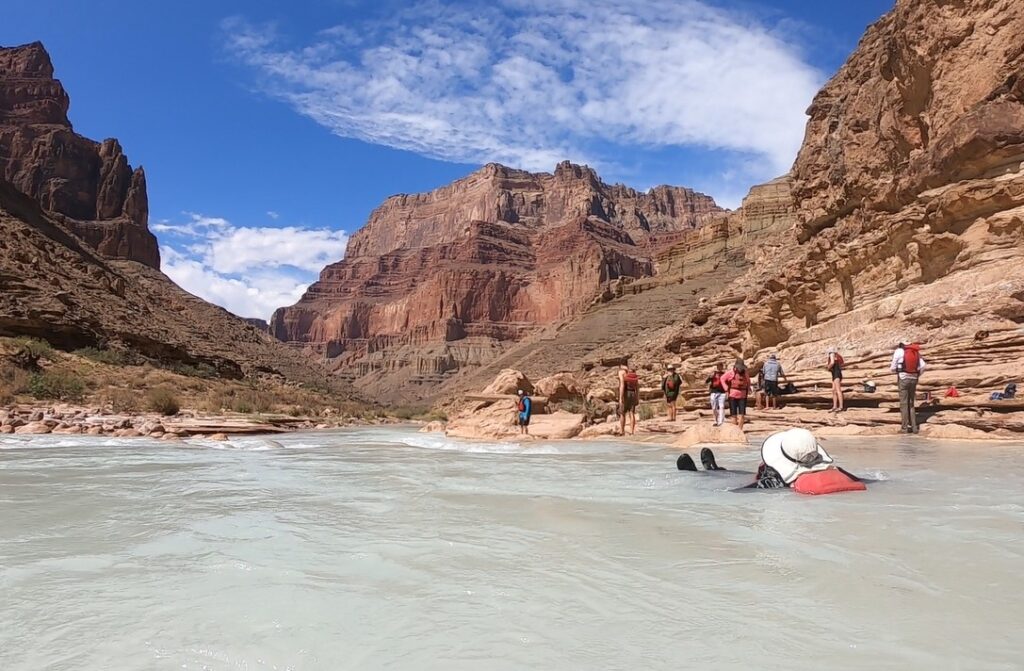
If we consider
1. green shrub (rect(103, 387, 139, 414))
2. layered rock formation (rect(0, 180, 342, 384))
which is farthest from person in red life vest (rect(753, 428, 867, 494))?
layered rock formation (rect(0, 180, 342, 384))

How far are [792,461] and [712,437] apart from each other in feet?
16.7

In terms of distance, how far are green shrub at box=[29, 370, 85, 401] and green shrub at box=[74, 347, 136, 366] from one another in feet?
16.8

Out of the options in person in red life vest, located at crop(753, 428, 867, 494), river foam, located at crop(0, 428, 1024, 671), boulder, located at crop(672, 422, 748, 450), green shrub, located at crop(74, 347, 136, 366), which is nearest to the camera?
river foam, located at crop(0, 428, 1024, 671)

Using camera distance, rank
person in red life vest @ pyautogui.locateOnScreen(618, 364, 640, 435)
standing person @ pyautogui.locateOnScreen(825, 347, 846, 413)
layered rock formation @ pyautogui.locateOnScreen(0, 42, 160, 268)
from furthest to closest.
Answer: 1. layered rock formation @ pyautogui.locateOnScreen(0, 42, 160, 268)
2. person in red life vest @ pyautogui.locateOnScreen(618, 364, 640, 435)
3. standing person @ pyautogui.locateOnScreen(825, 347, 846, 413)

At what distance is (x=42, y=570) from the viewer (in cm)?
308

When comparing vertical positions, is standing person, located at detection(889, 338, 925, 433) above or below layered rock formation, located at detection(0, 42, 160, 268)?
below

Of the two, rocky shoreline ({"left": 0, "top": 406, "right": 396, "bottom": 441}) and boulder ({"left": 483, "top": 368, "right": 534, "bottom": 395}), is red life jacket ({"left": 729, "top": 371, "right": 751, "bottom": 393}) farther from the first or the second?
rocky shoreline ({"left": 0, "top": 406, "right": 396, "bottom": 441})

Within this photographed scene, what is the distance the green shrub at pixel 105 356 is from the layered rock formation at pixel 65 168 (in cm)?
4968

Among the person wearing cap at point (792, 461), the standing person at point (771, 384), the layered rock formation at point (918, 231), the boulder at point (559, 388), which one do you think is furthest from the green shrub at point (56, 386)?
the person wearing cap at point (792, 461)

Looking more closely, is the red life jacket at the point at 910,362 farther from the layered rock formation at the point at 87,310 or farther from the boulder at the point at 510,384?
the layered rock formation at the point at 87,310

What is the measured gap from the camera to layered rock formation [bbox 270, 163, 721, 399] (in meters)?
130

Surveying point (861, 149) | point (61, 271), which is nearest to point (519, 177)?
point (61, 271)

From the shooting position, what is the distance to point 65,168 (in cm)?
7850

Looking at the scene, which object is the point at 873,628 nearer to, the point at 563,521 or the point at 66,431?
the point at 563,521
